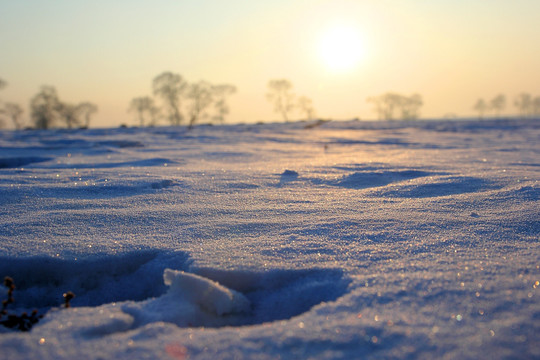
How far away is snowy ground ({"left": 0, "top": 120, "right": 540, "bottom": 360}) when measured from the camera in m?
0.79

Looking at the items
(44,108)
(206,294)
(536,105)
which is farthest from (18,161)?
(536,105)

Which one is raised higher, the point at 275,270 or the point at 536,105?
the point at 536,105

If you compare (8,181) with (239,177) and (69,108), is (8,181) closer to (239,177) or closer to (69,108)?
(239,177)

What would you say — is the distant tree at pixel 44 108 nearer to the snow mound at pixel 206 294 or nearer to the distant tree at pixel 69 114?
the distant tree at pixel 69 114

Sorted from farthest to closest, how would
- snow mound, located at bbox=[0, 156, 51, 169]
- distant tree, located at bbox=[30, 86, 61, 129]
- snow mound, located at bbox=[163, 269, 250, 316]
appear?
1. distant tree, located at bbox=[30, 86, 61, 129]
2. snow mound, located at bbox=[0, 156, 51, 169]
3. snow mound, located at bbox=[163, 269, 250, 316]

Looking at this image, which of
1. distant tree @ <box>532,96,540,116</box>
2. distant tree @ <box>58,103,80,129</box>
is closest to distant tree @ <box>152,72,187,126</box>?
distant tree @ <box>58,103,80,129</box>

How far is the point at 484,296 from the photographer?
94 centimetres

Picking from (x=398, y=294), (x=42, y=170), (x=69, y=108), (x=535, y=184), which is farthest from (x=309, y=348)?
(x=69, y=108)

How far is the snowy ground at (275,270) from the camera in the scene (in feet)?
2.60

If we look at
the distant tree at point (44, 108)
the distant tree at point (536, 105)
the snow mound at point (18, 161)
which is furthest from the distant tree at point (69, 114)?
the distant tree at point (536, 105)

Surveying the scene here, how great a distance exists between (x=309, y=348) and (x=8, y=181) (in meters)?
2.38

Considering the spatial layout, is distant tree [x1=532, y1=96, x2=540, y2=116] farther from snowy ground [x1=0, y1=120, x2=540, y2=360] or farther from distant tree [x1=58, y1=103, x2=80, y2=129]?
snowy ground [x1=0, y1=120, x2=540, y2=360]

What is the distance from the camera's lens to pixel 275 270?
3.70ft

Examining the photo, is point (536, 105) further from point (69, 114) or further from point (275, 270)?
point (275, 270)
